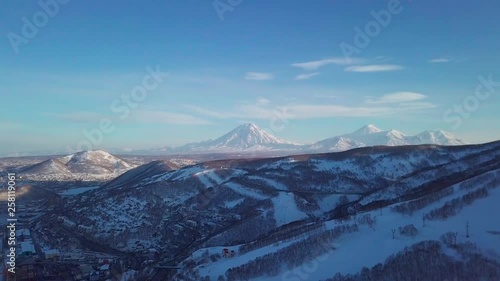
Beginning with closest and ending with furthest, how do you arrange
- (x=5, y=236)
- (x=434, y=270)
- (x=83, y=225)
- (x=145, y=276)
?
(x=434, y=270)
(x=145, y=276)
(x=5, y=236)
(x=83, y=225)

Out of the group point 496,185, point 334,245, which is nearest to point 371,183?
point 496,185

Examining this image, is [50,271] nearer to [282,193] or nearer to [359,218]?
[359,218]

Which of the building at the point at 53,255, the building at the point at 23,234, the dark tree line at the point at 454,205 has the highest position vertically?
the dark tree line at the point at 454,205

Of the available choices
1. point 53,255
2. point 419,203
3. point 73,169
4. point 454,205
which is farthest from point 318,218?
point 73,169

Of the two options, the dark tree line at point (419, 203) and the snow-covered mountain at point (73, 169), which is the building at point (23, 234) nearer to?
the dark tree line at point (419, 203)

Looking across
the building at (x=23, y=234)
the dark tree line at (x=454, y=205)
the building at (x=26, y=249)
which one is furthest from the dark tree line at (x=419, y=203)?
the building at (x=23, y=234)

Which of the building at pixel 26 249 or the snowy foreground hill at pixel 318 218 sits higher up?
the snowy foreground hill at pixel 318 218
